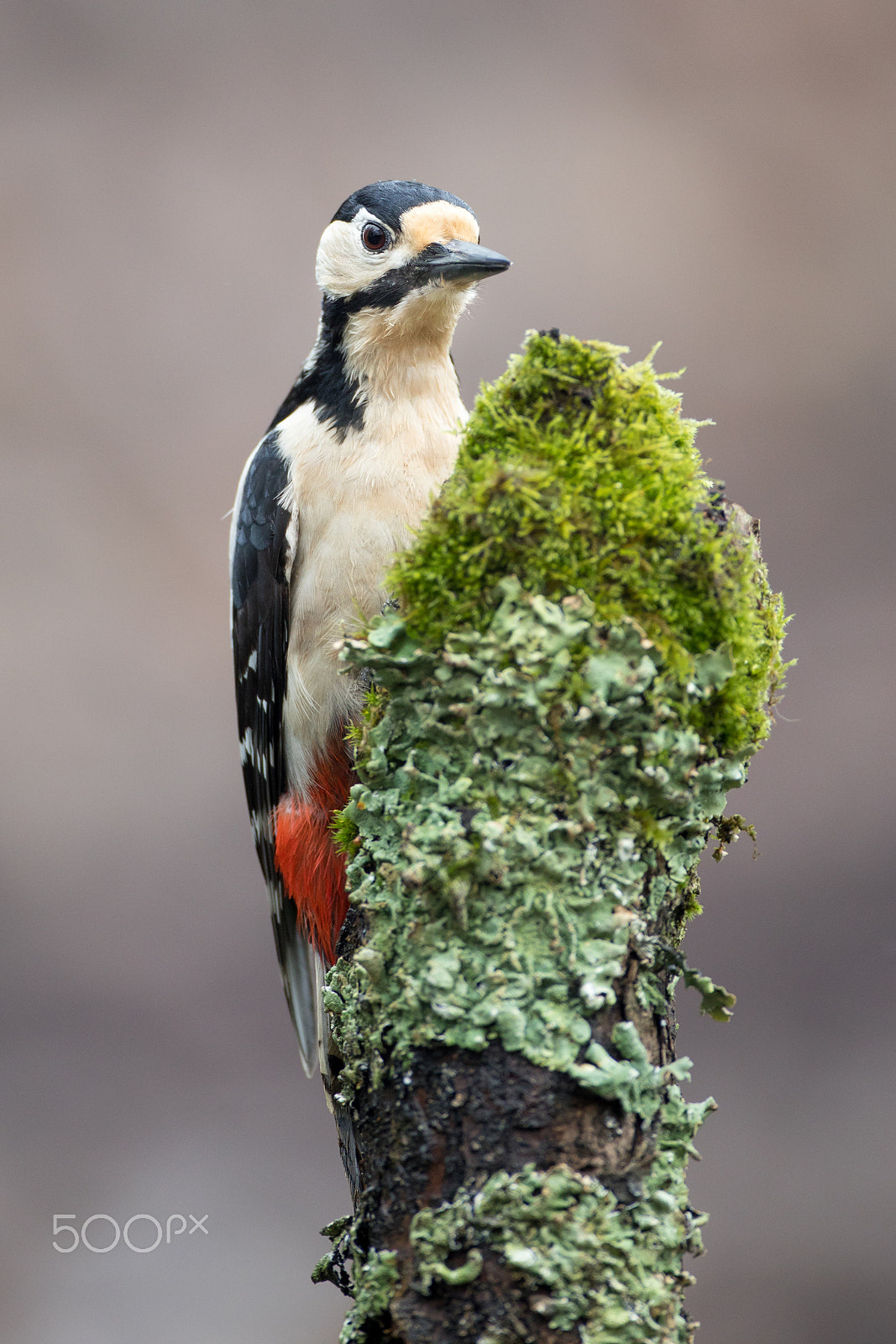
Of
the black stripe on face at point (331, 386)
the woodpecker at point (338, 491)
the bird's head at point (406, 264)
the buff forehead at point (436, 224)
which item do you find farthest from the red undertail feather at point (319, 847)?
the buff forehead at point (436, 224)

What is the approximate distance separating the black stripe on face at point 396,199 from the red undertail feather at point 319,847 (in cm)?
102

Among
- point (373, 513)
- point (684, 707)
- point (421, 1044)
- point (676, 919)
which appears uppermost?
point (373, 513)

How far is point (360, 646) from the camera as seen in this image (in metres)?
1.28

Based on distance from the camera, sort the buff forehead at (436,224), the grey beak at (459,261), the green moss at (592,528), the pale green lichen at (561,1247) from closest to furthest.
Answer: the pale green lichen at (561,1247) < the green moss at (592,528) < the grey beak at (459,261) < the buff forehead at (436,224)

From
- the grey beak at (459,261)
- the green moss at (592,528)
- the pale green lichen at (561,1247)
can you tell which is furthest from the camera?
the grey beak at (459,261)

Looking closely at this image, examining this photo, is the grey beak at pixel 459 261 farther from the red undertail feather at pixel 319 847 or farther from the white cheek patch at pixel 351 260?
the red undertail feather at pixel 319 847

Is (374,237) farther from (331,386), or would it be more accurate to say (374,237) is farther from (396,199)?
(331,386)

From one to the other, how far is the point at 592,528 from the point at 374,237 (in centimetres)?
125

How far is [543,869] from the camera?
3.87 feet

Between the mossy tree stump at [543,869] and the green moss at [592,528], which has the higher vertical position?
the green moss at [592,528]

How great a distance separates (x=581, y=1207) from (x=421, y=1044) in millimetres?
227

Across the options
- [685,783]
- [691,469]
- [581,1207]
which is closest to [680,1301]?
[581,1207]

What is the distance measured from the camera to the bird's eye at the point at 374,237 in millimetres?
2205

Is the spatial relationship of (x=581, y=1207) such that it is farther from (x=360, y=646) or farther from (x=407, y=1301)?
(x=360, y=646)
